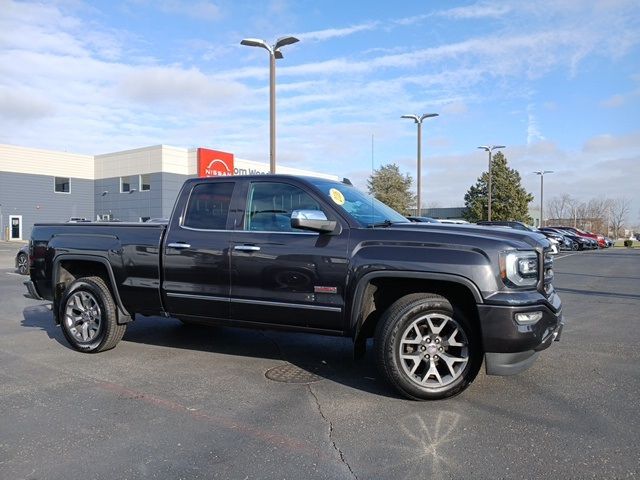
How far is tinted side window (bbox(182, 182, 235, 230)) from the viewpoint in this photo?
531 centimetres

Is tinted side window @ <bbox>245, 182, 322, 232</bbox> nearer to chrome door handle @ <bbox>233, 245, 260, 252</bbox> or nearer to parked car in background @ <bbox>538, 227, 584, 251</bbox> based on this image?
chrome door handle @ <bbox>233, 245, 260, 252</bbox>

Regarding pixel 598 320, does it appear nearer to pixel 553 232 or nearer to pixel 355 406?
pixel 355 406

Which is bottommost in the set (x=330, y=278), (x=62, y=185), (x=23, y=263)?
(x=23, y=263)

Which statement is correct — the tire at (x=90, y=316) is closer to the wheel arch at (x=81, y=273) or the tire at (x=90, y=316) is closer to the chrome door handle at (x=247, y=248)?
the wheel arch at (x=81, y=273)

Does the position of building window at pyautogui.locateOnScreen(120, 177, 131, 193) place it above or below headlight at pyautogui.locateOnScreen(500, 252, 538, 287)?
above

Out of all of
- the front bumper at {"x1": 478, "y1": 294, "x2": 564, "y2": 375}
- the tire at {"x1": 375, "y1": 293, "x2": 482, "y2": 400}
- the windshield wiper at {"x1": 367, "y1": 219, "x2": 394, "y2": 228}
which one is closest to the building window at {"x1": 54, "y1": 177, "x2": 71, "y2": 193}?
the windshield wiper at {"x1": 367, "y1": 219, "x2": 394, "y2": 228}

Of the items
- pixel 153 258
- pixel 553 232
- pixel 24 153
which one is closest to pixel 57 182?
pixel 24 153

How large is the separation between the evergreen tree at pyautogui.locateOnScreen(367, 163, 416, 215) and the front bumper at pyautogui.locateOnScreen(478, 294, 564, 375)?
1954 inches

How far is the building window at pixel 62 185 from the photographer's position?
4850 cm

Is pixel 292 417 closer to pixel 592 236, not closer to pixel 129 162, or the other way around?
pixel 592 236

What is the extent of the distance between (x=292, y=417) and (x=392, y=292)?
1386 mm

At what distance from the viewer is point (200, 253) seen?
17.1 feet

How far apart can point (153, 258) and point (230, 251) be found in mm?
961

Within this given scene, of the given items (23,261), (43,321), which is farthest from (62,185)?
(43,321)
